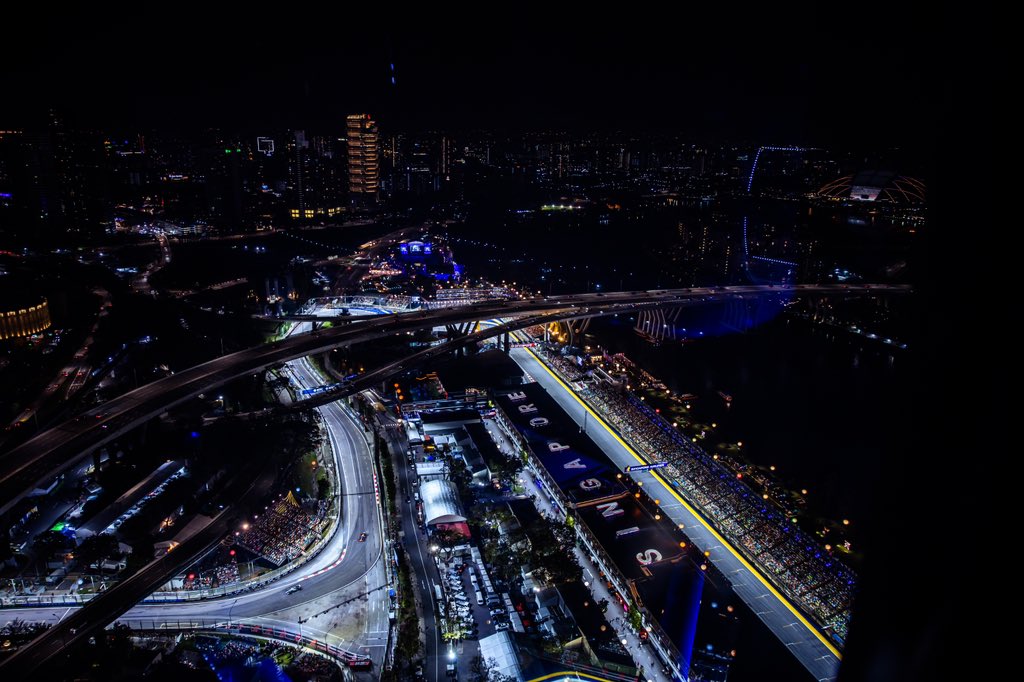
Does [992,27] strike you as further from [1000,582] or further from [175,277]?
[175,277]

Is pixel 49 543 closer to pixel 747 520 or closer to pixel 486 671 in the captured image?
pixel 486 671

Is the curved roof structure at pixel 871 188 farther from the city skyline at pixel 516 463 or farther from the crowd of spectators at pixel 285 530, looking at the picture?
the crowd of spectators at pixel 285 530

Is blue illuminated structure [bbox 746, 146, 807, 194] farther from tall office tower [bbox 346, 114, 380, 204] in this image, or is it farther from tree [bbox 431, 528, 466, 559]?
tree [bbox 431, 528, 466, 559]

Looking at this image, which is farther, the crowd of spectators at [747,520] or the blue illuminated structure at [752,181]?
the blue illuminated structure at [752,181]

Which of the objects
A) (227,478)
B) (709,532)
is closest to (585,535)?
(709,532)

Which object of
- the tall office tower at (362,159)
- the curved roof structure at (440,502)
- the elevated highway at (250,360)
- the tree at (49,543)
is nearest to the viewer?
the tree at (49,543)

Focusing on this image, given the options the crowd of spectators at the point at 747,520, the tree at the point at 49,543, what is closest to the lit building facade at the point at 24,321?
the tree at the point at 49,543
